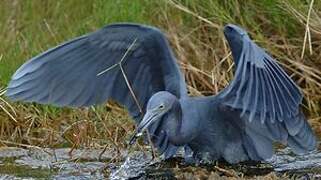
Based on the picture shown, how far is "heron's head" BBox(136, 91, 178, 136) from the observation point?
507 cm

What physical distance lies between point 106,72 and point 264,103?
3.59ft

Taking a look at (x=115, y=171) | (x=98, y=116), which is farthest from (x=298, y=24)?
(x=115, y=171)

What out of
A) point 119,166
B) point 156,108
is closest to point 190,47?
point 119,166

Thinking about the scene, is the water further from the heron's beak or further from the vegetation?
the heron's beak

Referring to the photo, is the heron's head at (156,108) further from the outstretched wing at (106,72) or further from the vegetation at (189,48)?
the vegetation at (189,48)

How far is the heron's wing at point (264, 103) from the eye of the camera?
511cm

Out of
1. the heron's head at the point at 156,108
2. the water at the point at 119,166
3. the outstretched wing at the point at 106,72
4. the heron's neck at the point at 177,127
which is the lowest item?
→ the water at the point at 119,166

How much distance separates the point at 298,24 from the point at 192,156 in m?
1.78

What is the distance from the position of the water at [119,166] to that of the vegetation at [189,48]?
0.59 feet

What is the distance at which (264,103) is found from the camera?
5.18 m

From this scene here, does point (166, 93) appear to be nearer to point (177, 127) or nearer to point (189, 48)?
point (177, 127)

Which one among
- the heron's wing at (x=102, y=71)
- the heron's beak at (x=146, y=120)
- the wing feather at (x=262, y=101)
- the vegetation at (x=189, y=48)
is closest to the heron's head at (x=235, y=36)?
the wing feather at (x=262, y=101)

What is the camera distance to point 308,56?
7043 millimetres

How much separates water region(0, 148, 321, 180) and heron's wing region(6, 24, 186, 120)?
1.05ft
